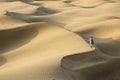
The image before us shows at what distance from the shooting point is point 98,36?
139 inches

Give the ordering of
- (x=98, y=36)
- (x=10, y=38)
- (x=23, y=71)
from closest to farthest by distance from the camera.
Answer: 1. (x=23, y=71)
2. (x=10, y=38)
3. (x=98, y=36)

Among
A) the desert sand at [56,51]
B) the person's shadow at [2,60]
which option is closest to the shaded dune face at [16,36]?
the desert sand at [56,51]

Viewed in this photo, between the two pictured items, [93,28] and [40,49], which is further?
[93,28]

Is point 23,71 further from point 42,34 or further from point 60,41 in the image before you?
point 42,34

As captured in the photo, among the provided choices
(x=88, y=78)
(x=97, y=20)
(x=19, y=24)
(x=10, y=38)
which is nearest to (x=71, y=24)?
(x=97, y=20)

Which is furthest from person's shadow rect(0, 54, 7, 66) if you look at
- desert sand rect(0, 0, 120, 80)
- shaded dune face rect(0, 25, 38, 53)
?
shaded dune face rect(0, 25, 38, 53)

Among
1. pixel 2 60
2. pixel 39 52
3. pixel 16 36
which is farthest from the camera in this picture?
pixel 16 36

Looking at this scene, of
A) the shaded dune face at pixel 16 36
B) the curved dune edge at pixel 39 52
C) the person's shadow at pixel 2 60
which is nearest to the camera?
the curved dune edge at pixel 39 52

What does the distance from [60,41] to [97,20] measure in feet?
4.78

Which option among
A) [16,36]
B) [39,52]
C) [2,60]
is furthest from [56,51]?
[16,36]

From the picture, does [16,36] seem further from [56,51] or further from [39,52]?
[56,51]

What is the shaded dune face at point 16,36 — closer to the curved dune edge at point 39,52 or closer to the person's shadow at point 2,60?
the curved dune edge at point 39,52

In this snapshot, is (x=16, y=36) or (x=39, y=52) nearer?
(x=39, y=52)

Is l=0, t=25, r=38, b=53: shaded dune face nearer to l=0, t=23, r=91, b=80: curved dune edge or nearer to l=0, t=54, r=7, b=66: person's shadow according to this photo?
l=0, t=23, r=91, b=80: curved dune edge
